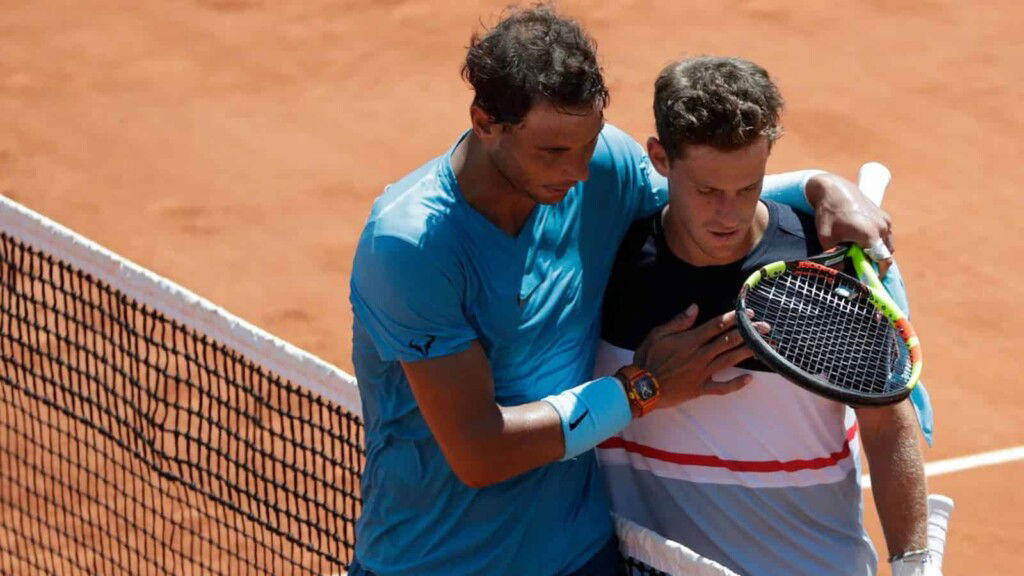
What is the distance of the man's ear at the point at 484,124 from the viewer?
3.30m

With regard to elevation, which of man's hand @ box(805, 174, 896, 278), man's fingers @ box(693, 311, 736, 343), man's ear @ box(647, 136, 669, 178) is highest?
man's ear @ box(647, 136, 669, 178)

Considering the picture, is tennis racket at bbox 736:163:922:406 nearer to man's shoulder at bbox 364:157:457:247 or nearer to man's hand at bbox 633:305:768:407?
man's hand at bbox 633:305:768:407

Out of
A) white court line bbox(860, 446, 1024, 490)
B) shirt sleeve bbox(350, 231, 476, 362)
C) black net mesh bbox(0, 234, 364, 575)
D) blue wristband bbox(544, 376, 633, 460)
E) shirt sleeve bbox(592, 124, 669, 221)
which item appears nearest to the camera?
shirt sleeve bbox(350, 231, 476, 362)

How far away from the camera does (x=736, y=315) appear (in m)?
3.31

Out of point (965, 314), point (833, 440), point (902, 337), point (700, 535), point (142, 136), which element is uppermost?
point (902, 337)

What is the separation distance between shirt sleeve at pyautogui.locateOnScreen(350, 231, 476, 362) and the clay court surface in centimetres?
415

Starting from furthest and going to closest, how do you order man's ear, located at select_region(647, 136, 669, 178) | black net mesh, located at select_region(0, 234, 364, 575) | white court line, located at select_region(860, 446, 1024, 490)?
white court line, located at select_region(860, 446, 1024, 490), black net mesh, located at select_region(0, 234, 364, 575), man's ear, located at select_region(647, 136, 669, 178)

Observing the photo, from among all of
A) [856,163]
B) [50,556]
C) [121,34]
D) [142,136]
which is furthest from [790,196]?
[121,34]

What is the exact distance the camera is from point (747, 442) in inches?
142

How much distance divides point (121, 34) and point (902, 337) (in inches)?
364

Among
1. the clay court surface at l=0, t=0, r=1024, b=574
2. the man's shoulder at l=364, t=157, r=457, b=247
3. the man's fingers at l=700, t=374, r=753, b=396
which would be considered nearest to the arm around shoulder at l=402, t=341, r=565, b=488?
the man's shoulder at l=364, t=157, r=457, b=247

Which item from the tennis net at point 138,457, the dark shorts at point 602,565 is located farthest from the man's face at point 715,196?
the tennis net at point 138,457

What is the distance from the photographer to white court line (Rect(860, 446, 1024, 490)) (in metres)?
6.82

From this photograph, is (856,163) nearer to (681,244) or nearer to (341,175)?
(341,175)
